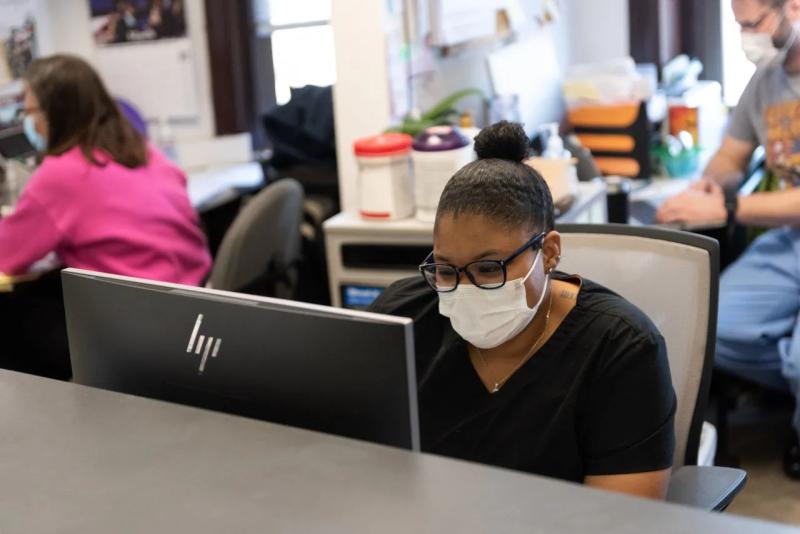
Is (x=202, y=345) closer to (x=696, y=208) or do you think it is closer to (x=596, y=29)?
(x=696, y=208)

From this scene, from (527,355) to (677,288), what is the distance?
32 centimetres

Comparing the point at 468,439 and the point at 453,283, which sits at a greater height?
the point at 453,283

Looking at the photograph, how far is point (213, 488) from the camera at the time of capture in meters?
0.79

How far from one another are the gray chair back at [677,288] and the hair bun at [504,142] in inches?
12.2

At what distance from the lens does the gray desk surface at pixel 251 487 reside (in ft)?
2.29

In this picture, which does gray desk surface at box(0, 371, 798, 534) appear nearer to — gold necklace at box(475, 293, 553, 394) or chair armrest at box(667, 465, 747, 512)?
gold necklace at box(475, 293, 553, 394)

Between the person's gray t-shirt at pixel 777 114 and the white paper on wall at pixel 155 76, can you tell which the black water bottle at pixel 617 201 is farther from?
the white paper on wall at pixel 155 76

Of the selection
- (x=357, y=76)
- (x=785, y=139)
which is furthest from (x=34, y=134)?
(x=785, y=139)

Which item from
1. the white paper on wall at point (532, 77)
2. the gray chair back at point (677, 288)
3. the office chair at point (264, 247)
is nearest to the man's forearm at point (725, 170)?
the white paper on wall at point (532, 77)

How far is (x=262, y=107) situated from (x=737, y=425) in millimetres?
2273

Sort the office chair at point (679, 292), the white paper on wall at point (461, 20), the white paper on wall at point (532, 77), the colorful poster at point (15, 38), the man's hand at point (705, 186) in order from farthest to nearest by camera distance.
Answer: the colorful poster at point (15, 38) < the white paper on wall at point (532, 77) < the white paper on wall at point (461, 20) < the man's hand at point (705, 186) < the office chair at point (679, 292)

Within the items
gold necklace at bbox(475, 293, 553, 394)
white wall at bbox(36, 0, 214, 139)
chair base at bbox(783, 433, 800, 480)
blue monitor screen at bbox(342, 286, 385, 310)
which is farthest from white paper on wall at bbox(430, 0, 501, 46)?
gold necklace at bbox(475, 293, 553, 394)

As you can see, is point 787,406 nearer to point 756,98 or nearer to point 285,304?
point 756,98

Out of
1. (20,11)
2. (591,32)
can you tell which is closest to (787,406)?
(591,32)
